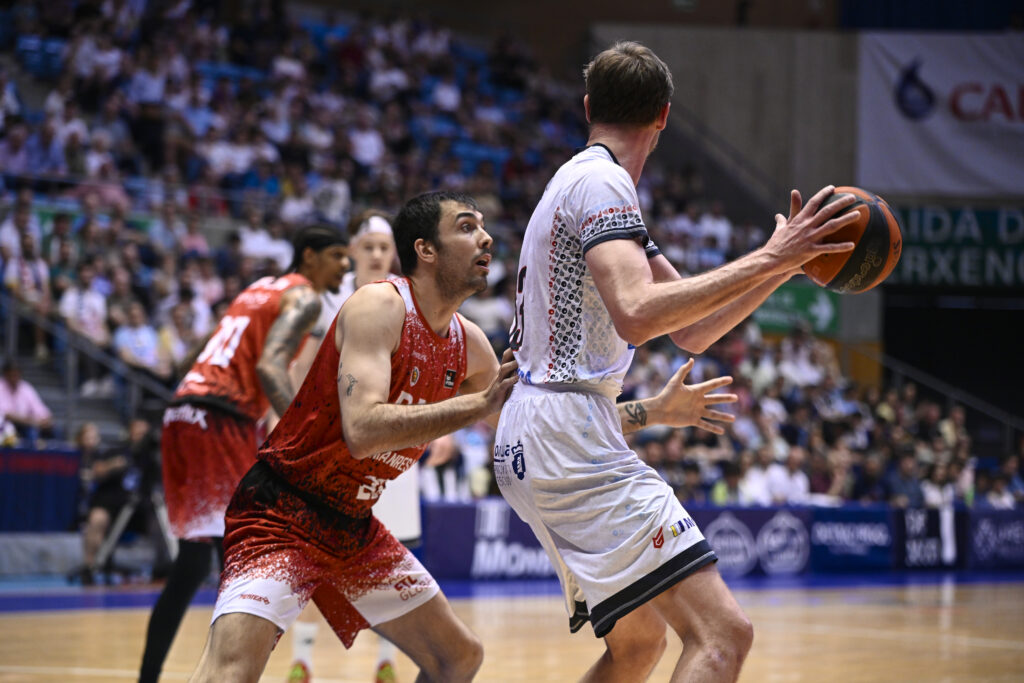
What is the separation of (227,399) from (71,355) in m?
7.22

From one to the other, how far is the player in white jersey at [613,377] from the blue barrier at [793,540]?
848cm

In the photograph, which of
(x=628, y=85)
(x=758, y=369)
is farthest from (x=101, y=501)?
(x=758, y=369)

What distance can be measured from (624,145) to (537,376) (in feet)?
2.31

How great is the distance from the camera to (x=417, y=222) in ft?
12.4

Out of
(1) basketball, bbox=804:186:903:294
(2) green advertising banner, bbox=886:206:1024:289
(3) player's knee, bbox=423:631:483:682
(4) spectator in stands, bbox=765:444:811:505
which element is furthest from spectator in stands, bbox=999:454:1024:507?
(3) player's knee, bbox=423:631:483:682

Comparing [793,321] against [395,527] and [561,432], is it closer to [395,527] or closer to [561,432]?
[395,527]

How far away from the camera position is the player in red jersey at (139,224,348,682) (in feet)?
16.6

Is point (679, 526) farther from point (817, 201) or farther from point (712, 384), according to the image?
point (817, 201)

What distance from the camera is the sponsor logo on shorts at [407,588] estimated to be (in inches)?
150

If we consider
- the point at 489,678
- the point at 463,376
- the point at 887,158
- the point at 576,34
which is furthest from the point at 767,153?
the point at 463,376

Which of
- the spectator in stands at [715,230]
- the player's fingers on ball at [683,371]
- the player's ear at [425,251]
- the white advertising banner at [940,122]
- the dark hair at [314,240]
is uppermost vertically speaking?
the white advertising banner at [940,122]

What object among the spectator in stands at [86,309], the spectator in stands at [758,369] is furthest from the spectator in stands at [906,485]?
the spectator in stands at [86,309]

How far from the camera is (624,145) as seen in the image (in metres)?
3.44

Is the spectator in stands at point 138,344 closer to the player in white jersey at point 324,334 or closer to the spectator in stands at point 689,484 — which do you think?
the spectator in stands at point 689,484
